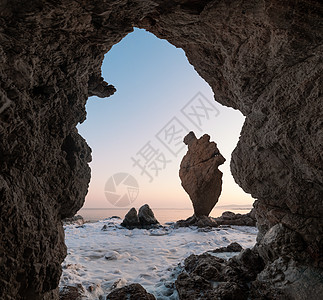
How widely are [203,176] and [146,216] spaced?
547 centimetres

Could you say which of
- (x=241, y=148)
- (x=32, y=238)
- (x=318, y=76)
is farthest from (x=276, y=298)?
(x=32, y=238)

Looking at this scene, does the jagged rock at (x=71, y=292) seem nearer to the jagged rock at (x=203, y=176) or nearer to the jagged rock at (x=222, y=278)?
the jagged rock at (x=222, y=278)

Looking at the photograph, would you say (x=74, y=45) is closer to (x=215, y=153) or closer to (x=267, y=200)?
(x=267, y=200)

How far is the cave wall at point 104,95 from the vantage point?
2932 mm

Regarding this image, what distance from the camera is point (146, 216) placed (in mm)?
16750

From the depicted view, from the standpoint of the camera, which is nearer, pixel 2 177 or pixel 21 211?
pixel 2 177

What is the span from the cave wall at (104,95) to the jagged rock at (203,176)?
38.1ft

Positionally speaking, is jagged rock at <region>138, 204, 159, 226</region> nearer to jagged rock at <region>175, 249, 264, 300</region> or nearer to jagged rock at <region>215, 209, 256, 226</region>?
jagged rock at <region>215, 209, 256, 226</region>

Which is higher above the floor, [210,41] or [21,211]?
[210,41]

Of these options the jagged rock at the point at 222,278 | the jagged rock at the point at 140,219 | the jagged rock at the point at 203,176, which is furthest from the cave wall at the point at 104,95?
the jagged rock at the point at 140,219

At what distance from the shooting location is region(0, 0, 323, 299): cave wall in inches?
115

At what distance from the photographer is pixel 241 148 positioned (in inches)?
236

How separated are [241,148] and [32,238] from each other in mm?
5150

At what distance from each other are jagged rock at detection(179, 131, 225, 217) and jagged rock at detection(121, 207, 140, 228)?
468 cm
